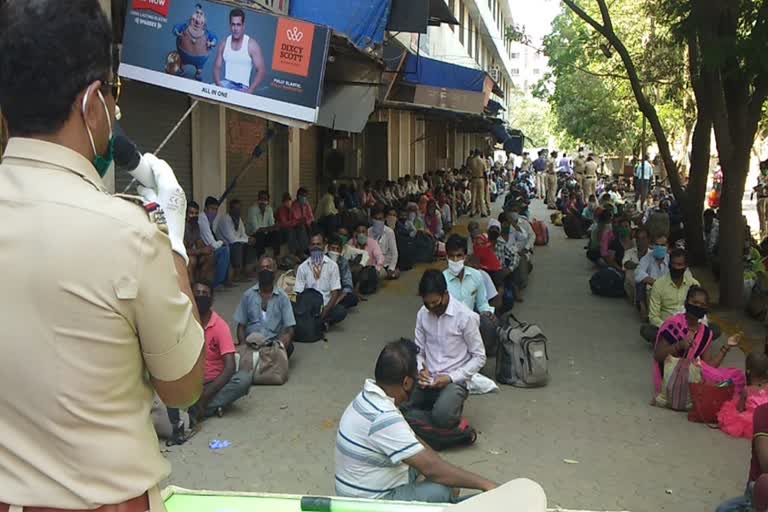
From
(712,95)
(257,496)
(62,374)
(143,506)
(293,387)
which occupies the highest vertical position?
(712,95)

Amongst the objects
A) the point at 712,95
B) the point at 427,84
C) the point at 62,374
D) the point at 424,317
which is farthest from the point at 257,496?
the point at 427,84

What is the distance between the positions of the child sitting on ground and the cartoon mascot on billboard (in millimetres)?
5010

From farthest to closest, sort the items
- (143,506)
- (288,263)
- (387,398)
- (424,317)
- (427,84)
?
(427,84)
(288,263)
(424,317)
(387,398)
(143,506)

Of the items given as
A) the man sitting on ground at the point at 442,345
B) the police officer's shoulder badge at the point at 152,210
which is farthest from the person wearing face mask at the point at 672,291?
the police officer's shoulder badge at the point at 152,210

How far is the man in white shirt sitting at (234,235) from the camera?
1138 cm

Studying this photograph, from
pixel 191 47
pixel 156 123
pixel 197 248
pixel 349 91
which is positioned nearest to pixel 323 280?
pixel 197 248

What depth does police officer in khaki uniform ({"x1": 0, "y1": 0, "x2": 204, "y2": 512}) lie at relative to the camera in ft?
4.51

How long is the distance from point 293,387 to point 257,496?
4168mm

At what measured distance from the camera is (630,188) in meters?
30.5

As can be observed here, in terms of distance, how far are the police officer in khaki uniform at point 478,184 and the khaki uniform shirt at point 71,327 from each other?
22.3 metres

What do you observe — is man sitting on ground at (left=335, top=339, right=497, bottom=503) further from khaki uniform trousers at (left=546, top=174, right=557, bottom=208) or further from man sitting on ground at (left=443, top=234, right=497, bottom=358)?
khaki uniform trousers at (left=546, top=174, right=557, bottom=208)

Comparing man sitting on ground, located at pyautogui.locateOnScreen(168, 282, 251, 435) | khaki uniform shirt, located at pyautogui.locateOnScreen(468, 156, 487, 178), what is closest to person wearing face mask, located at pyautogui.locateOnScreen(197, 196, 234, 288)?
man sitting on ground, located at pyautogui.locateOnScreen(168, 282, 251, 435)

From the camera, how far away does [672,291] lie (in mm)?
8352

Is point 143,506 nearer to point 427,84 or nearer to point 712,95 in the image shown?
point 712,95
